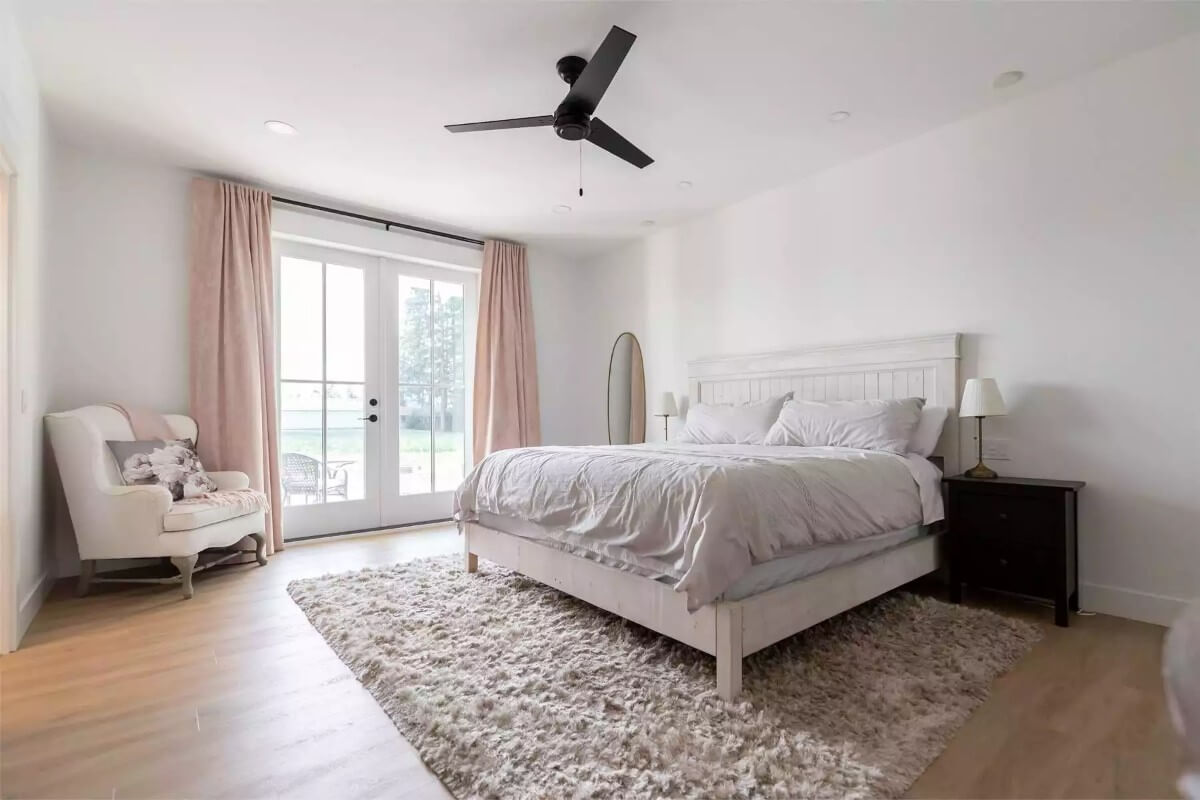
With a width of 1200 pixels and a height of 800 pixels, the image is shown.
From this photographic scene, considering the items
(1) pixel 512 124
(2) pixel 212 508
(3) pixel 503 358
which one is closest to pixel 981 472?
(1) pixel 512 124

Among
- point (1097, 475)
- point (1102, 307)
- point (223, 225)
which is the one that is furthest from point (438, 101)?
point (1097, 475)

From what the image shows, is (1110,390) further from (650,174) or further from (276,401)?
(276,401)

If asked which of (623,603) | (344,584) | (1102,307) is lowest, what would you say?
(344,584)

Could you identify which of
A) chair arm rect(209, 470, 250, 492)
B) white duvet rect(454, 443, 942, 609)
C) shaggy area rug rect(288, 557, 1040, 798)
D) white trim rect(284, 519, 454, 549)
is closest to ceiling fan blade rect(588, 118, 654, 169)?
white duvet rect(454, 443, 942, 609)

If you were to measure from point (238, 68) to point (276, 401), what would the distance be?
7.04ft

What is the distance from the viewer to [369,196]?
4109 mm

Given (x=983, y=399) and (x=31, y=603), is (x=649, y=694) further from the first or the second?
(x=31, y=603)

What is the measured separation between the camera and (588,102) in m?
2.27

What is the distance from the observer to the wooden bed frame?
1828mm

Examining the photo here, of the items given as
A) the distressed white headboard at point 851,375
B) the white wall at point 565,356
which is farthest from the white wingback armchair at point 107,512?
the distressed white headboard at point 851,375

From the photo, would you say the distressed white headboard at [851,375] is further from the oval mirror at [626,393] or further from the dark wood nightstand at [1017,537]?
the oval mirror at [626,393]

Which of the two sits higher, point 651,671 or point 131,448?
point 131,448

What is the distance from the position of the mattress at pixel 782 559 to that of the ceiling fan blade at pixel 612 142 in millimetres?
1759

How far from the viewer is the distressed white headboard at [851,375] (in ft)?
10.1
